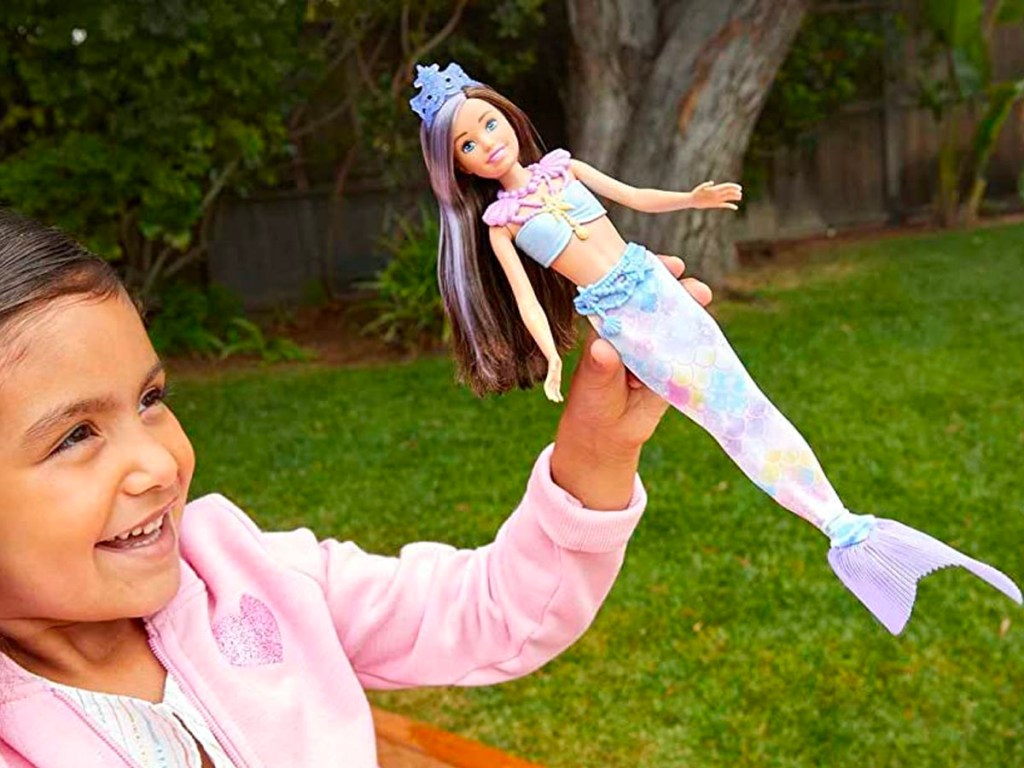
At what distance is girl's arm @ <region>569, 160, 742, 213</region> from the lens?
3.81ft

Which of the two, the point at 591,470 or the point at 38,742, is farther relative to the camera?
the point at 591,470

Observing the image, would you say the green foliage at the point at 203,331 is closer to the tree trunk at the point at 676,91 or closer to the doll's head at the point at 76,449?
the tree trunk at the point at 676,91

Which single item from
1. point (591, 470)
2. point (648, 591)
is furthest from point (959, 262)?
point (591, 470)

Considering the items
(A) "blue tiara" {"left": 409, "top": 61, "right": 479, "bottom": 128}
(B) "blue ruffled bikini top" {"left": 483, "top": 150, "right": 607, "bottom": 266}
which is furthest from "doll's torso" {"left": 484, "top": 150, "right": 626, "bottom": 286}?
(A) "blue tiara" {"left": 409, "top": 61, "right": 479, "bottom": 128}

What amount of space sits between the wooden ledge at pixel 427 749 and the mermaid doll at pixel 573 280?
2.91 ft

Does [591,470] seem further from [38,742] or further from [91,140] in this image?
[91,140]

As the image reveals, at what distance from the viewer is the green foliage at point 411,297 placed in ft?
23.0

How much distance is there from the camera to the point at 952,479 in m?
4.29

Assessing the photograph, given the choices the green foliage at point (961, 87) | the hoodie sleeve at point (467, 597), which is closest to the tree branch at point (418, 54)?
the green foliage at point (961, 87)

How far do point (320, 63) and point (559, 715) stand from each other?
17.6ft

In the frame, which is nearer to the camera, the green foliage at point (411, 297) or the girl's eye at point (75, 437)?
the girl's eye at point (75, 437)

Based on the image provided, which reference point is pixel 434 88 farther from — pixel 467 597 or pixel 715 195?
pixel 467 597

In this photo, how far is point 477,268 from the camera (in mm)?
1161

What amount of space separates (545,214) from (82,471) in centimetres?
51
